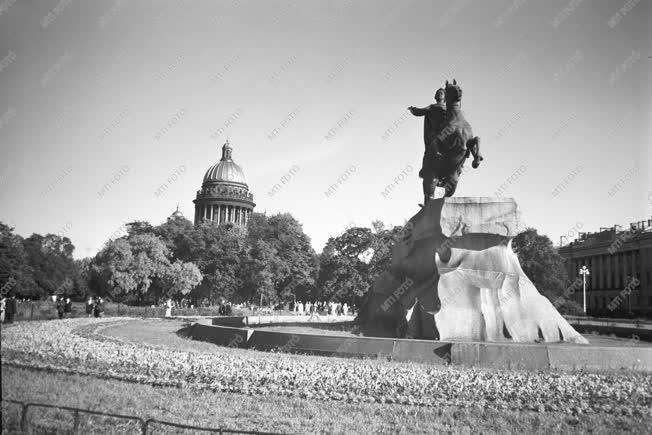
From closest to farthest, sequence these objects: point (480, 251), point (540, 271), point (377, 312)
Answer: point (480, 251) < point (377, 312) < point (540, 271)

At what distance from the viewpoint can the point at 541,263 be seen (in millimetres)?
60375

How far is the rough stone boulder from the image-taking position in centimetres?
1645

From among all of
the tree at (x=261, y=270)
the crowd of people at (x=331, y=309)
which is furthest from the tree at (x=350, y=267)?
the tree at (x=261, y=270)

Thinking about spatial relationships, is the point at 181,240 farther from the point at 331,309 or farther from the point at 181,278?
the point at 331,309

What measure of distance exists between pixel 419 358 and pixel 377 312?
23.0 feet

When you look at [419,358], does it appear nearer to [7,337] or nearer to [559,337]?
[559,337]

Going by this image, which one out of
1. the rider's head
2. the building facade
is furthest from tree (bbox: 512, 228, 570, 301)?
the rider's head

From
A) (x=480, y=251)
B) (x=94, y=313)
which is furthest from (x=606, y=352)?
(x=94, y=313)

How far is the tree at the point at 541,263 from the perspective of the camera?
59.5m

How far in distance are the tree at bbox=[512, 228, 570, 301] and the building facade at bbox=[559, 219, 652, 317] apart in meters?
20.8

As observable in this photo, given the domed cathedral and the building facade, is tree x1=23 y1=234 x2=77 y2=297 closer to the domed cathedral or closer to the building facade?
the domed cathedral

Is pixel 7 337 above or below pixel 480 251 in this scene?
below

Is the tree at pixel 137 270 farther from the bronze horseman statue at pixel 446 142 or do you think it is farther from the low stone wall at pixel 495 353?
the low stone wall at pixel 495 353

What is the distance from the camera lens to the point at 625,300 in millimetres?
87562
